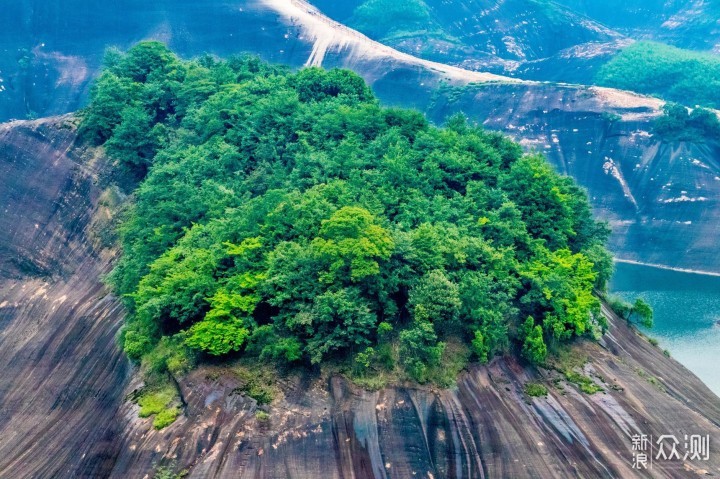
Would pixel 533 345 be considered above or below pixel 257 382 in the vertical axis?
above

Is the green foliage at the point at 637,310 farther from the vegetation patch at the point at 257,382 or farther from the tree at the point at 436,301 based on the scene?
the vegetation patch at the point at 257,382

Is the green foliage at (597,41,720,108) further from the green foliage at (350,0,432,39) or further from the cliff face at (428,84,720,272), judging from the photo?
the green foliage at (350,0,432,39)

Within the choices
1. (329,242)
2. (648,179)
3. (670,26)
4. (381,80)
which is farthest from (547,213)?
(670,26)

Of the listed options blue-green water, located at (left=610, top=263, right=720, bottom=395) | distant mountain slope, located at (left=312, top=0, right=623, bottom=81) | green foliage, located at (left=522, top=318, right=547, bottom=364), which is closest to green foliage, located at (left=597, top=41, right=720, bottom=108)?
distant mountain slope, located at (left=312, top=0, right=623, bottom=81)

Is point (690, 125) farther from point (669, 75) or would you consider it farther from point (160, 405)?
point (160, 405)

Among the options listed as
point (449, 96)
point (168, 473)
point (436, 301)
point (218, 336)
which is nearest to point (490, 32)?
point (449, 96)

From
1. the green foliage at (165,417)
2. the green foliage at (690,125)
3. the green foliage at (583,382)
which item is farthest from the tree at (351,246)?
the green foliage at (690,125)
